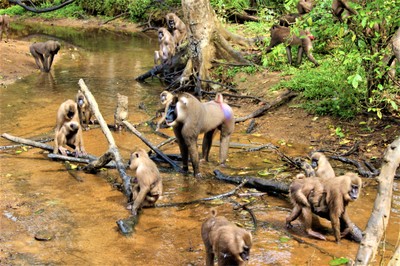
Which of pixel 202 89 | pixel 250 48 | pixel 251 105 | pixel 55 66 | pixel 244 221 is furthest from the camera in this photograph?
pixel 55 66

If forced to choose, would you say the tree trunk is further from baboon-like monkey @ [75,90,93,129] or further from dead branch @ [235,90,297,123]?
baboon-like monkey @ [75,90,93,129]

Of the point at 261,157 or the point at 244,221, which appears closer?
the point at 244,221

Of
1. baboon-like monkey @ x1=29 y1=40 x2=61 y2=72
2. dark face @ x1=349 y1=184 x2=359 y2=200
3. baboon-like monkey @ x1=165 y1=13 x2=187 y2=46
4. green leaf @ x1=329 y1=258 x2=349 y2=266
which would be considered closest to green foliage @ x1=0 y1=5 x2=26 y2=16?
baboon-like monkey @ x1=29 y1=40 x2=61 y2=72

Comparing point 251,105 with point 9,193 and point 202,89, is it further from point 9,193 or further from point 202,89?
point 9,193

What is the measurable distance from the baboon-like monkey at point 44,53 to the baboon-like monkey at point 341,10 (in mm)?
11936

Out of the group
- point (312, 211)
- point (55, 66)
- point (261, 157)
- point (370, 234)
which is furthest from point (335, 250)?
point (55, 66)

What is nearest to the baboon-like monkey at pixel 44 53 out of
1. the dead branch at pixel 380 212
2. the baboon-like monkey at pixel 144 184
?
the baboon-like monkey at pixel 144 184

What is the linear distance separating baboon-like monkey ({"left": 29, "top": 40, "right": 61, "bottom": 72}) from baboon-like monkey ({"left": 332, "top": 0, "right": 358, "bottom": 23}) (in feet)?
39.2

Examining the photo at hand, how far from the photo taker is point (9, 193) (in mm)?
8805

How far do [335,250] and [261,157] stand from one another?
12.3ft

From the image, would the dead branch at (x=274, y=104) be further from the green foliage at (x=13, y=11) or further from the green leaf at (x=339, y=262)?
the green foliage at (x=13, y=11)

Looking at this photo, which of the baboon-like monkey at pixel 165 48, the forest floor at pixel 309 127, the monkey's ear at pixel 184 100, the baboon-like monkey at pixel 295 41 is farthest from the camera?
the baboon-like monkey at pixel 165 48

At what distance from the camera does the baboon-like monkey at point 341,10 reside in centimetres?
1023

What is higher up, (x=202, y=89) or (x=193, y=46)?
(x=193, y=46)
